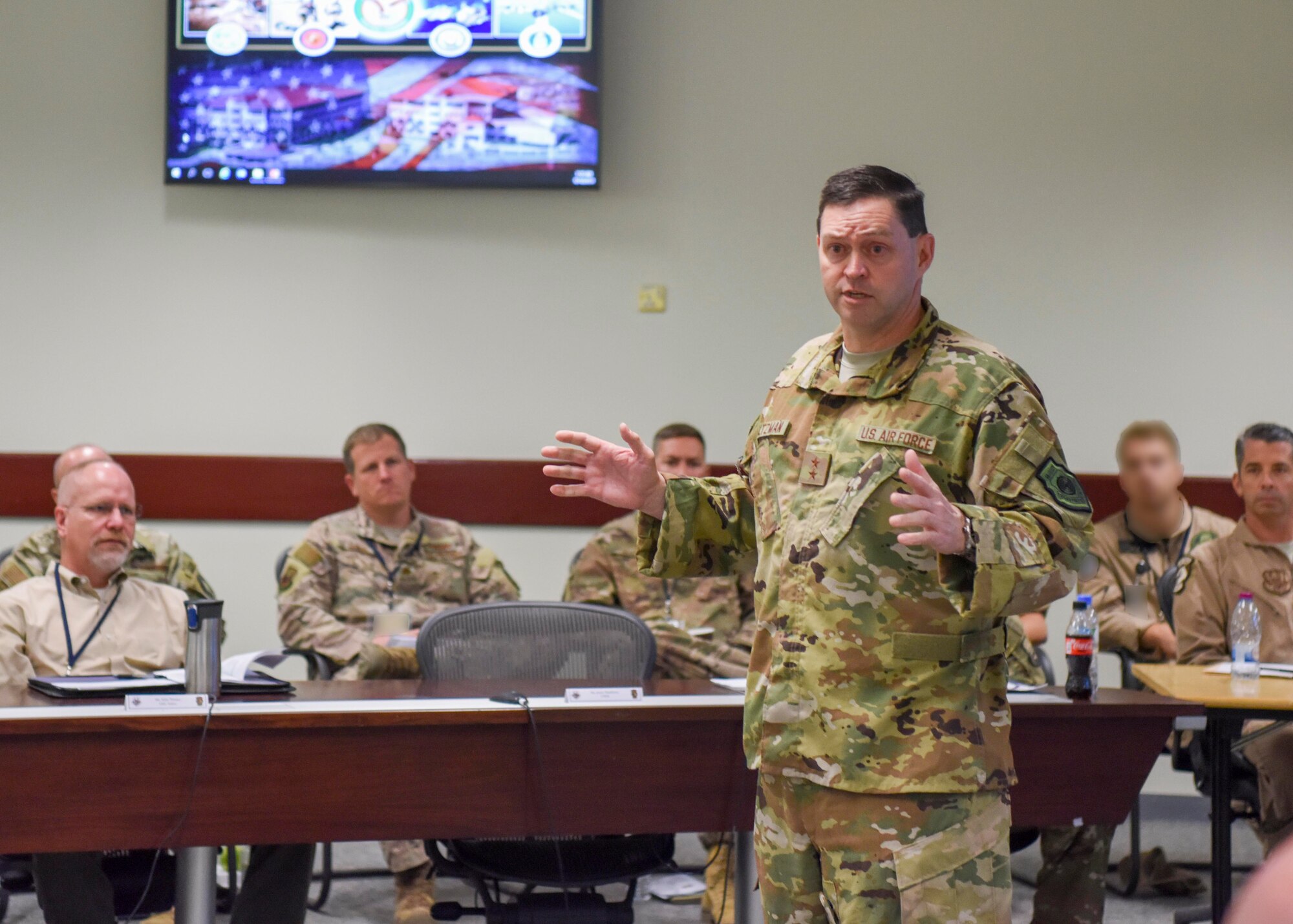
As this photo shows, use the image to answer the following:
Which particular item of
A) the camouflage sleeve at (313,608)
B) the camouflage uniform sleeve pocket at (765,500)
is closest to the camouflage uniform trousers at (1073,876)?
the camouflage uniform sleeve pocket at (765,500)

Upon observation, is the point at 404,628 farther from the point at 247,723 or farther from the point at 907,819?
the point at 907,819

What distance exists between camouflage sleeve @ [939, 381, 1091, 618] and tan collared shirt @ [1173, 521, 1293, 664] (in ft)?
7.23

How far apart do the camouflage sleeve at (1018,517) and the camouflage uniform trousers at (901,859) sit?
0.93 feet

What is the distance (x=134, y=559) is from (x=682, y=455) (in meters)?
1.74

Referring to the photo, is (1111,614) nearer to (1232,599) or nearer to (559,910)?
(1232,599)

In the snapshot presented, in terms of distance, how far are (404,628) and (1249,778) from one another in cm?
238

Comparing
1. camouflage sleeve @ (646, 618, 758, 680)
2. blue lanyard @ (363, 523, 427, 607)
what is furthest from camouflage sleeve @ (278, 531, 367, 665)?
camouflage sleeve @ (646, 618, 758, 680)

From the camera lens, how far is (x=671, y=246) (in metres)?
4.82

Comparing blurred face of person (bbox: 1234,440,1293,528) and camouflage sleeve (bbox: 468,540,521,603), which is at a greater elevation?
blurred face of person (bbox: 1234,440,1293,528)

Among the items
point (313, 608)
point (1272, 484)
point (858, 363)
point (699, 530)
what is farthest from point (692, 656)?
point (858, 363)

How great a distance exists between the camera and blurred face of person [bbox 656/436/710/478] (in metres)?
4.22

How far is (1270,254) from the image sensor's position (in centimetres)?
495

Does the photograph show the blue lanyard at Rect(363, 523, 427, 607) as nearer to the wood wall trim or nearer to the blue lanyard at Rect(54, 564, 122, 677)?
the wood wall trim

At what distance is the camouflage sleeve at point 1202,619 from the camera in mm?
3689
